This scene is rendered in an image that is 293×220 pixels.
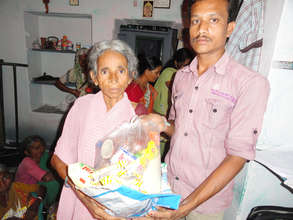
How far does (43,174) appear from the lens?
2338 mm

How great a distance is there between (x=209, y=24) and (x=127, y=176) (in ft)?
2.57

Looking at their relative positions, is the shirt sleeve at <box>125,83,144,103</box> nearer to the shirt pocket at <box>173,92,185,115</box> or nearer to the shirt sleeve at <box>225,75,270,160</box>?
the shirt pocket at <box>173,92,185,115</box>

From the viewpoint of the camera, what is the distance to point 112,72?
1.01 m

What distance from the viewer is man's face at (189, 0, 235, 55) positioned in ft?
3.06

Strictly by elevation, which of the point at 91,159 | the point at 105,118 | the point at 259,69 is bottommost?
the point at 91,159

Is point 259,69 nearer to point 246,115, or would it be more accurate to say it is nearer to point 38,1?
point 246,115

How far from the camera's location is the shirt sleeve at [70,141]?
1.11m

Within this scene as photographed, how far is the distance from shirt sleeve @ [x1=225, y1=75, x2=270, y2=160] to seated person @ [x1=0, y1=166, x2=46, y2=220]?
1917mm

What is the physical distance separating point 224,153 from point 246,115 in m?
0.26

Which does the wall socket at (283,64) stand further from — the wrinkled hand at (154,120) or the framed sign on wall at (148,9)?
the framed sign on wall at (148,9)

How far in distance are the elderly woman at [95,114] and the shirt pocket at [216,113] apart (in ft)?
1.29

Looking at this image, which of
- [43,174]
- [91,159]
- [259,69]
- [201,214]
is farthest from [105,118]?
[43,174]

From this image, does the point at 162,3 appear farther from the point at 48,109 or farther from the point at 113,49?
the point at 48,109

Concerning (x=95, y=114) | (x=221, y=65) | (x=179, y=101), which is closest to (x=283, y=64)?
(x=221, y=65)
